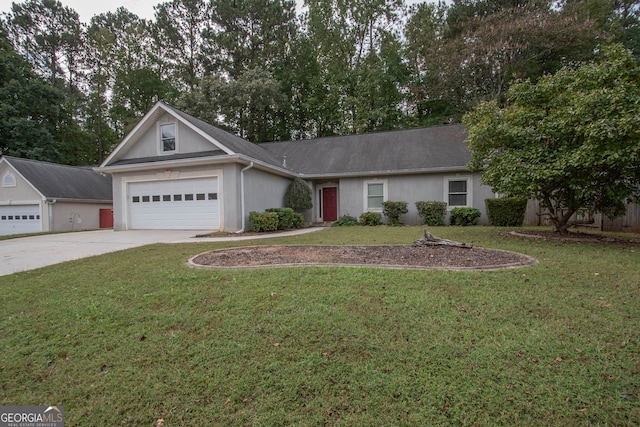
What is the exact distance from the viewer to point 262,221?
10938 millimetres

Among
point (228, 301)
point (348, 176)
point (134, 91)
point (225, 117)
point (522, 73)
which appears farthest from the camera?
point (134, 91)

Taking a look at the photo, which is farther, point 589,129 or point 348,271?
point 589,129

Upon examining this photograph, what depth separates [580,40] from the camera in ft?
49.7

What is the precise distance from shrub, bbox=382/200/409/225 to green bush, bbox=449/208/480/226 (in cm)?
204

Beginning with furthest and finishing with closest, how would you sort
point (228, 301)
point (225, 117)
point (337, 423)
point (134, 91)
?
point (134, 91)
point (225, 117)
point (228, 301)
point (337, 423)

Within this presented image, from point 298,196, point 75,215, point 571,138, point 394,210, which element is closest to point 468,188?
point 394,210

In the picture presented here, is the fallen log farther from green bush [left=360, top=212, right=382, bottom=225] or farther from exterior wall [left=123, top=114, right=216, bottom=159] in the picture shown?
exterior wall [left=123, top=114, right=216, bottom=159]

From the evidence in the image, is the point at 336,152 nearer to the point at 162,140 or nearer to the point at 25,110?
the point at 162,140

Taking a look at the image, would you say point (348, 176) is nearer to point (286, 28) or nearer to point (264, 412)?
point (264, 412)

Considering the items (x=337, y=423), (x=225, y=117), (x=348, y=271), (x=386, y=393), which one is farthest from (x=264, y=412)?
Answer: (x=225, y=117)

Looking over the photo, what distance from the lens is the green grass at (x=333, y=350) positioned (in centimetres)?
190

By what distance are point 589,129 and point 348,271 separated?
6062 millimetres

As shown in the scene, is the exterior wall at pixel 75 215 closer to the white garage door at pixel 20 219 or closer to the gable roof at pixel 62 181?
the gable roof at pixel 62 181

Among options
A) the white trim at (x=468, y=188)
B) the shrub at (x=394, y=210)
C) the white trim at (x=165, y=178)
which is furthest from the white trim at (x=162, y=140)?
the white trim at (x=468, y=188)
